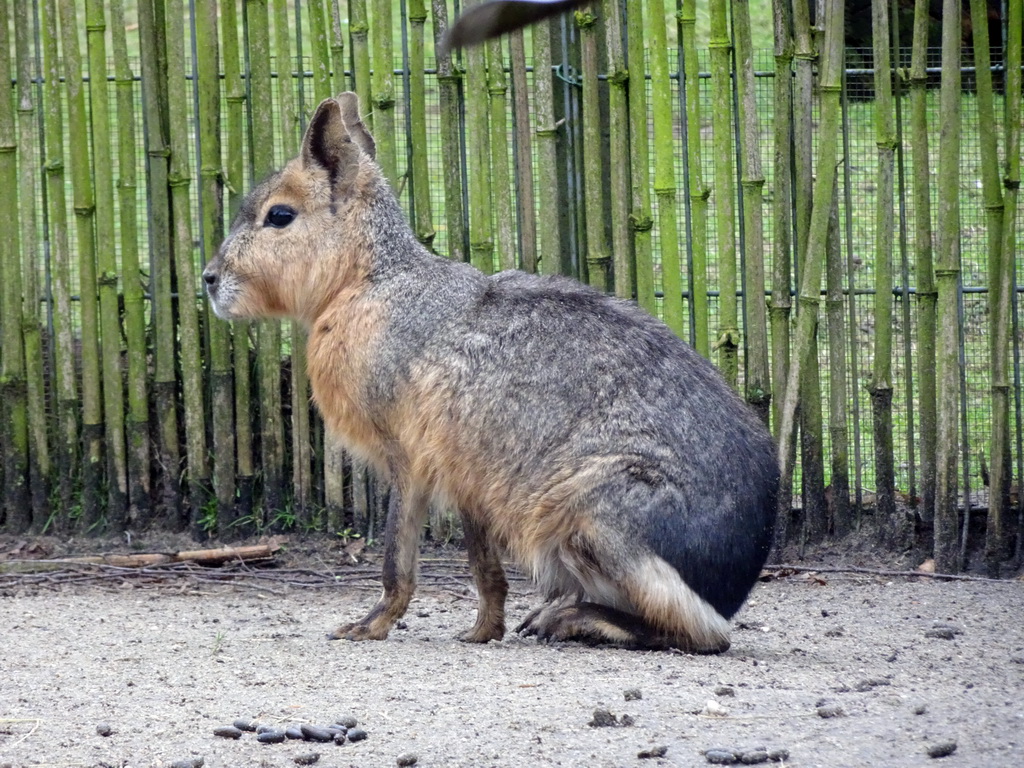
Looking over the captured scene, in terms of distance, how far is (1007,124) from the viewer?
5.12 m

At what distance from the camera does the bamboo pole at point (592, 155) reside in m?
5.40

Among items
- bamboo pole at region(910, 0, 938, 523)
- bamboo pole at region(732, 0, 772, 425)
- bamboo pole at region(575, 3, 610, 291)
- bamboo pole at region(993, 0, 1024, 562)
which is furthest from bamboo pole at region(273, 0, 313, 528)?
bamboo pole at region(993, 0, 1024, 562)

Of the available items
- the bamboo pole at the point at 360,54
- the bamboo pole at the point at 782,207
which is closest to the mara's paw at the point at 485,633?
the bamboo pole at the point at 782,207

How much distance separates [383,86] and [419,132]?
0.85 feet

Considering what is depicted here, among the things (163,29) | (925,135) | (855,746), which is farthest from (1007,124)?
(163,29)

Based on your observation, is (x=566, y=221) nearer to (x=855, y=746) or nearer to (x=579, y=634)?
(x=579, y=634)

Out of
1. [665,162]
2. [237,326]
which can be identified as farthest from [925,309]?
[237,326]

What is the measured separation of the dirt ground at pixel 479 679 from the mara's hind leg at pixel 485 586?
3.6 inches

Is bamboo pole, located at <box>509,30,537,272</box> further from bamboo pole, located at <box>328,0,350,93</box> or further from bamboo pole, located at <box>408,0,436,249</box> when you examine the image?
bamboo pole, located at <box>328,0,350,93</box>

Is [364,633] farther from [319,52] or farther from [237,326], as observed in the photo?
[319,52]

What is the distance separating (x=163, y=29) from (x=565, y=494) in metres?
3.10

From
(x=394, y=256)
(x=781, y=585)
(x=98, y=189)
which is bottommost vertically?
(x=781, y=585)

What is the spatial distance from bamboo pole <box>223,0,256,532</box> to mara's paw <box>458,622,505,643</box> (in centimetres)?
177

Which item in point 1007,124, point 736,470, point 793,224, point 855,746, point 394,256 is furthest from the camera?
point 793,224
